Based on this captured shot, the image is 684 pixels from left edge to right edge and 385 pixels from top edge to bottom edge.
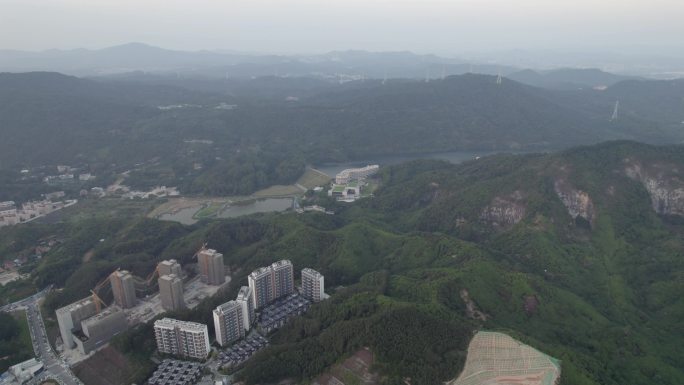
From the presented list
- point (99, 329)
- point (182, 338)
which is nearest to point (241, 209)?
point (99, 329)

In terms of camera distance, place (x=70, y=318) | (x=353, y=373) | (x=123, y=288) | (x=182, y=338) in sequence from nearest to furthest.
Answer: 1. (x=353, y=373)
2. (x=182, y=338)
3. (x=70, y=318)
4. (x=123, y=288)

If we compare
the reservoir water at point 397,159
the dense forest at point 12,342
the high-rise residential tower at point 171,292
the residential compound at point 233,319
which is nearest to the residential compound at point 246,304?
the residential compound at point 233,319

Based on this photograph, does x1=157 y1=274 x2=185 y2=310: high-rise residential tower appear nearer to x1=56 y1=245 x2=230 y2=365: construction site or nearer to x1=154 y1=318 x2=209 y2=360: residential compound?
x1=56 y1=245 x2=230 y2=365: construction site

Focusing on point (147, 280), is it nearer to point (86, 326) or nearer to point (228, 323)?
point (86, 326)

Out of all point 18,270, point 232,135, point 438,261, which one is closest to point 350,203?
point 438,261

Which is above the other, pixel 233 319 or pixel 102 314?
pixel 233 319

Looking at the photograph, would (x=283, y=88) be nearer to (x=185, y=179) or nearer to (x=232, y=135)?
(x=232, y=135)
